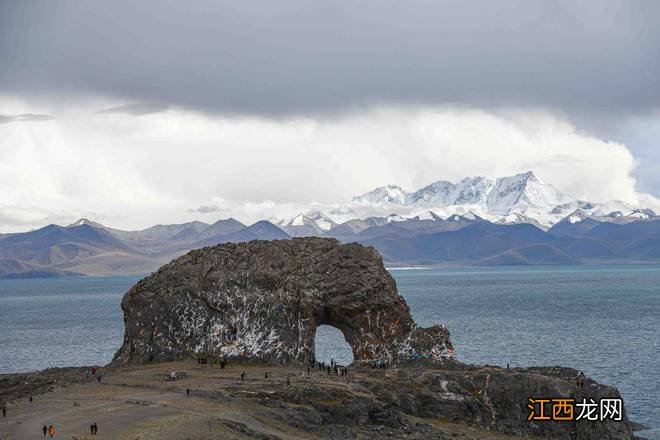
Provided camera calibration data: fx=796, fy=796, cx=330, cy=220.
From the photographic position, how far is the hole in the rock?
117 m

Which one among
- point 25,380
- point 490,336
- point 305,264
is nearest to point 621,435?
point 305,264

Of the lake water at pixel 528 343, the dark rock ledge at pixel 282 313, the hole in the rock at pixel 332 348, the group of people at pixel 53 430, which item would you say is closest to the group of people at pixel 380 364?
the dark rock ledge at pixel 282 313

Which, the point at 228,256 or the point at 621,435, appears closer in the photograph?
the point at 621,435

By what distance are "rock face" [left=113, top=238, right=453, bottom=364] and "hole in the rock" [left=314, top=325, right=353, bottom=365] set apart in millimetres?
23166

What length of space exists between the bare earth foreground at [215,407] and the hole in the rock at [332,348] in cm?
3480

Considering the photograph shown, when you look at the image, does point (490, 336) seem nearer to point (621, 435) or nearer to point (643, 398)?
point (643, 398)

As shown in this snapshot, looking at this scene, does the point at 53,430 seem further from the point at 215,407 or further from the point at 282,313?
the point at 282,313

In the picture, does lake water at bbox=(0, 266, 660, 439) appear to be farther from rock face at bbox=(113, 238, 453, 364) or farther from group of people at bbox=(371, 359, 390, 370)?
rock face at bbox=(113, 238, 453, 364)

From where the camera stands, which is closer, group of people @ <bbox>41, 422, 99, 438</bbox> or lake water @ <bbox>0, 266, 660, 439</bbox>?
group of people @ <bbox>41, 422, 99, 438</bbox>

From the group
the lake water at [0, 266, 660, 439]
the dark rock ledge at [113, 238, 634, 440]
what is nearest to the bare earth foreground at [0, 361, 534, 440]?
the dark rock ledge at [113, 238, 634, 440]

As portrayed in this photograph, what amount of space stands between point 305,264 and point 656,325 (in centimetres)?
9535

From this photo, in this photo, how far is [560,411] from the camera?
72.5 metres

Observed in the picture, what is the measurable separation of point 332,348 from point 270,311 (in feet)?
148

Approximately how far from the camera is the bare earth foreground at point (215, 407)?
55594mm
